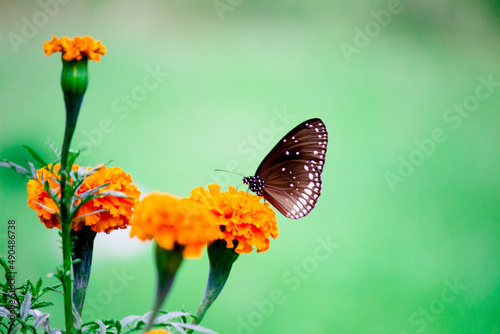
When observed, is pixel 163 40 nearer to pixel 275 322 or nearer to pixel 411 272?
pixel 275 322

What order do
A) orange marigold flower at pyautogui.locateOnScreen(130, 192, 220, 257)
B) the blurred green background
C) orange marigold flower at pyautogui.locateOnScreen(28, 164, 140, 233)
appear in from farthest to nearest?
the blurred green background
orange marigold flower at pyautogui.locateOnScreen(28, 164, 140, 233)
orange marigold flower at pyautogui.locateOnScreen(130, 192, 220, 257)

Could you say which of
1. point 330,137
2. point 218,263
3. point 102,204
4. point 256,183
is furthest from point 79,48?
point 330,137

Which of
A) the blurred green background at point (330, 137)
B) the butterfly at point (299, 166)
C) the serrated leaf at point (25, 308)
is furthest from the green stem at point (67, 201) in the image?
the blurred green background at point (330, 137)

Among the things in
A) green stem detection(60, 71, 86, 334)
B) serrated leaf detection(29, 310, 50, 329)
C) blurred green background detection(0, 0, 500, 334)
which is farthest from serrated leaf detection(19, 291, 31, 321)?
blurred green background detection(0, 0, 500, 334)

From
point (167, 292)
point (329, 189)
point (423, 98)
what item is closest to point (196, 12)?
point (329, 189)

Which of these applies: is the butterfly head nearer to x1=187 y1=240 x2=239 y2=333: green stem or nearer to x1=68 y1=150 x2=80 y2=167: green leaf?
x1=187 y1=240 x2=239 y2=333: green stem

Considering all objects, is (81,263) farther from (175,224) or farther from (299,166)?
(299,166)
